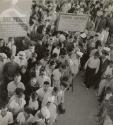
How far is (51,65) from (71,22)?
167 centimetres

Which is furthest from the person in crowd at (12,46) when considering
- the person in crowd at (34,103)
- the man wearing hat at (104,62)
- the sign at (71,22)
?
the man wearing hat at (104,62)

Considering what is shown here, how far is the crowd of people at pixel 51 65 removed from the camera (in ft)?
22.8

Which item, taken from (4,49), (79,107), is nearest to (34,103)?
(4,49)

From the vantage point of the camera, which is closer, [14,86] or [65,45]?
[14,86]

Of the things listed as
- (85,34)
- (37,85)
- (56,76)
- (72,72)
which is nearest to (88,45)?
(85,34)

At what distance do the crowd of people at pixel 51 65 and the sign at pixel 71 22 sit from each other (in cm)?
28

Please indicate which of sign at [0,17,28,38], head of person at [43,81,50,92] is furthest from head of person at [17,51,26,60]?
head of person at [43,81,50,92]

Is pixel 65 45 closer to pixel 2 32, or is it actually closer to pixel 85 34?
pixel 85 34

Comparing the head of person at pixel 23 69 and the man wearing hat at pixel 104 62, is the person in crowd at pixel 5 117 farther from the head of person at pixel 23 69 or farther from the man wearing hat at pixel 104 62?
the man wearing hat at pixel 104 62

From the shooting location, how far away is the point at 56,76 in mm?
7891

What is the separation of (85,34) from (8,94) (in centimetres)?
326

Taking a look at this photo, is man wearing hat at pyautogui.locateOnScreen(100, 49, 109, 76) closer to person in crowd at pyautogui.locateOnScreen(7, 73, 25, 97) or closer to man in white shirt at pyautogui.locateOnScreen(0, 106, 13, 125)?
person in crowd at pyautogui.locateOnScreen(7, 73, 25, 97)

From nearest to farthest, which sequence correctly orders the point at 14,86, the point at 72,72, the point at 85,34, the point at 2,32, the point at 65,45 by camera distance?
the point at 14,86 < the point at 2,32 < the point at 72,72 < the point at 65,45 < the point at 85,34

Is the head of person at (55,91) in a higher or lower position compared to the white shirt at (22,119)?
higher
